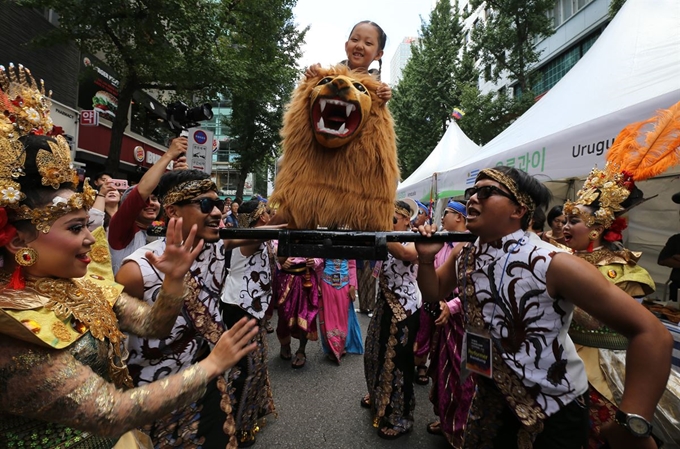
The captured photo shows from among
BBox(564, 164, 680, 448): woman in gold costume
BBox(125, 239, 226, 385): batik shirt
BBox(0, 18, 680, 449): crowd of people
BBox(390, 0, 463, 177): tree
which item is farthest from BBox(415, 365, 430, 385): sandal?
BBox(390, 0, 463, 177): tree

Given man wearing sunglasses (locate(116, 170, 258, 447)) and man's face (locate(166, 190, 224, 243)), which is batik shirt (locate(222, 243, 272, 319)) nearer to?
man wearing sunglasses (locate(116, 170, 258, 447))

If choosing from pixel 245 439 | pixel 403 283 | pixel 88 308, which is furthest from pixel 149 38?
pixel 88 308

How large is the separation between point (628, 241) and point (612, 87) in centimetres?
281

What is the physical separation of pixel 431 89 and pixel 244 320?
18.9m

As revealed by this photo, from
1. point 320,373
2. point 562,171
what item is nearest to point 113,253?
point 320,373

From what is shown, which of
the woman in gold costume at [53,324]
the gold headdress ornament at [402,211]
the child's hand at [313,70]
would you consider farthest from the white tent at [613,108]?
the woman in gold costume at [53,324]

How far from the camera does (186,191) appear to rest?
6.51ft

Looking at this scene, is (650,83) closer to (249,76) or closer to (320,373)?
(320,373)

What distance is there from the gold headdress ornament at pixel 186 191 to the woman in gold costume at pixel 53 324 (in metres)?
0.69

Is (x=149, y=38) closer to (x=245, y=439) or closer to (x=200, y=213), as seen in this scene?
(x=200, y=213)

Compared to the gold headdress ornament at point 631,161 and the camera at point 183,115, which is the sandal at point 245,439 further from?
the gold headdress ornament at point 631,161

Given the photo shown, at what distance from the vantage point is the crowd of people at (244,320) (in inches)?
43.2

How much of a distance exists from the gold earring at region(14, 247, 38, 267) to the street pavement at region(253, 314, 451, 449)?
246cm

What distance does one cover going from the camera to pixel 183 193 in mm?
1987
